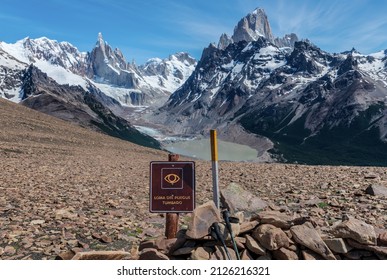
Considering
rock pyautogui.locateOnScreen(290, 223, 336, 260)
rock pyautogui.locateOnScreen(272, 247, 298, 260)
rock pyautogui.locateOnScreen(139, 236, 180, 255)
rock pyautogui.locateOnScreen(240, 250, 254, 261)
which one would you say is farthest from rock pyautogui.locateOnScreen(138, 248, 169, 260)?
rock pyautogui.locateOnScreen(290, 223, 336, 260)

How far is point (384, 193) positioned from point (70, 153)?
37.9 m

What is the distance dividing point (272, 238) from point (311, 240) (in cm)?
100

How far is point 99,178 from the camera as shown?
87.3 ft

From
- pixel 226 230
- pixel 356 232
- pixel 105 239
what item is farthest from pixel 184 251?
pixel 356 232

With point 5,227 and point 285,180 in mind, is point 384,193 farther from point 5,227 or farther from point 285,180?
point 5,227

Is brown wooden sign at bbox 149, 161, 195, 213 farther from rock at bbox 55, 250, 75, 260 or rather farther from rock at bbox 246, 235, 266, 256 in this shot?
rock at bbox 55, 250, 75, 260

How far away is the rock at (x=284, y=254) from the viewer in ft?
29.8

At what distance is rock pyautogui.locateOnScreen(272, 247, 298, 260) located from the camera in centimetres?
907

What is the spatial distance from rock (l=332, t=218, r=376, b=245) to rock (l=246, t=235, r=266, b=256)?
6.72ft

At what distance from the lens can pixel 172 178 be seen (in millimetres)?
10703

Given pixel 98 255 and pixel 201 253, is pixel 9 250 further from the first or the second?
pixel 201 253

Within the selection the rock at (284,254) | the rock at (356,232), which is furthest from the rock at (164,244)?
the rock at (356,232)

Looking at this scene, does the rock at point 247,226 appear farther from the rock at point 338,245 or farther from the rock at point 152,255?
the rock at point 152,255
